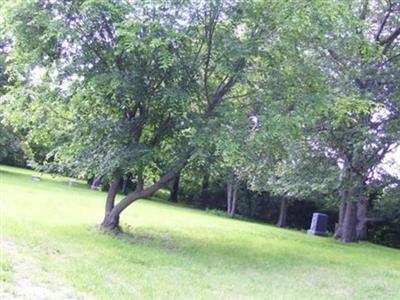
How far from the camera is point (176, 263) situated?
865 cm

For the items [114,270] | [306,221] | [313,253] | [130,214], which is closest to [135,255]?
[114,270]

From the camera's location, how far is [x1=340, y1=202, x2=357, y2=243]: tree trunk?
19.2 meters

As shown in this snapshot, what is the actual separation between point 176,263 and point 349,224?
12513 mm

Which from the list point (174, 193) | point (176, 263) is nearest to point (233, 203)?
point (174, 193)

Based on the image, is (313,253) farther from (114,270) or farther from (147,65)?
(114,270)

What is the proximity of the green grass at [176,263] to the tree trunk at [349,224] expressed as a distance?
15.9ft

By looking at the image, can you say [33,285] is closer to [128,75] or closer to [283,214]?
[128,75]

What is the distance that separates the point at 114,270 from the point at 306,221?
81.5 feet

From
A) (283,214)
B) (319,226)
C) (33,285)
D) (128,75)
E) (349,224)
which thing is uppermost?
(128,75)

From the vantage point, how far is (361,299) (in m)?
7.61

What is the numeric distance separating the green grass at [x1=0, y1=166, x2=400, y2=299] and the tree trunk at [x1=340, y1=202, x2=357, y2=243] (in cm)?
486

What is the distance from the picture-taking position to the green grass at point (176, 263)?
21.1 ft

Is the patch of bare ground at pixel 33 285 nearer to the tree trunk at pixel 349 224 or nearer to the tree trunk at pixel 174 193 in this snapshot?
the tree trunk at pixel 349 224

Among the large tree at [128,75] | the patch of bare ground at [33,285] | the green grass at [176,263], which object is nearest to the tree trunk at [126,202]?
the large tree at [128,75]
